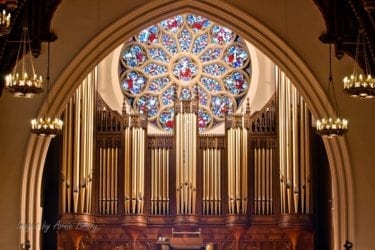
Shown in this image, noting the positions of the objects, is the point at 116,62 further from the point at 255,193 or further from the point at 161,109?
the point at 255,193

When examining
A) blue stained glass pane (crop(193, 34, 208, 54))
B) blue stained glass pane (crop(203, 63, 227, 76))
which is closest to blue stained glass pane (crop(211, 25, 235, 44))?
blue stained glass pane (crop(193, 34, 208, 54))

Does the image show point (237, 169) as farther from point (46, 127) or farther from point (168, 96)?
point (46, 127)

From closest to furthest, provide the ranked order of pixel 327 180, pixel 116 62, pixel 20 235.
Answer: pixel 20 235, pixel 327 180, pixel 116 62

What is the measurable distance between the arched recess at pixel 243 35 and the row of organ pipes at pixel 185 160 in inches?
155

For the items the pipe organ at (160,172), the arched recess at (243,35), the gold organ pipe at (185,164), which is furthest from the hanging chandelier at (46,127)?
the gold organ pipe at (185,164)

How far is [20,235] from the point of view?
976 inches

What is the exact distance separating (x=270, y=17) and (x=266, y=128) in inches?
217

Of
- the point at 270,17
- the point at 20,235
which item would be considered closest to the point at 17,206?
the point at 20,235

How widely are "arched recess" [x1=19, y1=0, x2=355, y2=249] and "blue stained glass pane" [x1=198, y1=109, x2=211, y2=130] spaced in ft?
20.7

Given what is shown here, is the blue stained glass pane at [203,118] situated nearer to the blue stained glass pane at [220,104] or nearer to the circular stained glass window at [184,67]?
the circular stained glass window at [184,67]

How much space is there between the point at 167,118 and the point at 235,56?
8.49 feet

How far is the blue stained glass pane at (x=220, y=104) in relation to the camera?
3172 centimetres

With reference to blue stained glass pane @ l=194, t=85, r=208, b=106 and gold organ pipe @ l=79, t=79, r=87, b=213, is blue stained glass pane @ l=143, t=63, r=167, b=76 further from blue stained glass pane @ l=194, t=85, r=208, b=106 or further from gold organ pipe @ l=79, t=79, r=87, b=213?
gold organ pipe @ l=79, t=79, r=87, b=213

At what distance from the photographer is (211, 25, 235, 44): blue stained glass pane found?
32.1m
